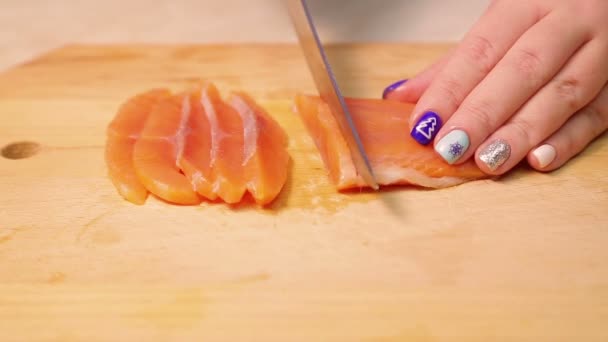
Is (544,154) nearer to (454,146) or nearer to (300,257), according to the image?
(454,146)

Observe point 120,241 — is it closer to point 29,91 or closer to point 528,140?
point 29,91

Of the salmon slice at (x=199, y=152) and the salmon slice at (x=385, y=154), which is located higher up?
the salmon slice at (x=199, y=152)

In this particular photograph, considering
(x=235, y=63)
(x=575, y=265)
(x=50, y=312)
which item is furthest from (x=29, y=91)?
(x=575, y=265)

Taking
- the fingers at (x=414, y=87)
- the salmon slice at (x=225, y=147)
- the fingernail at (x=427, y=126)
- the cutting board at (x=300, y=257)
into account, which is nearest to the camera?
the cutting board at (x=300, y=257)

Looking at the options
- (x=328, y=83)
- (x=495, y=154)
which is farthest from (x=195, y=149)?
(x=495, y=154)

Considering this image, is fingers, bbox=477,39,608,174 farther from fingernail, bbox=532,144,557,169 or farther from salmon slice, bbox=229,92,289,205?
salmon slice, bbox=229,92,289,205

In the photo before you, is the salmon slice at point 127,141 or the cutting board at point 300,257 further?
the salmon slice at point 127,141

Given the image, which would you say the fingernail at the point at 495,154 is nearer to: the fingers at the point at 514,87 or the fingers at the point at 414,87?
the fingers at the point at 514,87

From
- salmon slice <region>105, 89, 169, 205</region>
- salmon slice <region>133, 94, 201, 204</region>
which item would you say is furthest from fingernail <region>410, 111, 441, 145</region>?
salmon slice <region>105, 89, 169, 205</region>

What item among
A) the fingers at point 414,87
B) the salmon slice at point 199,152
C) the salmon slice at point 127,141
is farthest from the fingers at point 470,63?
the salmon slice at point 127,141
